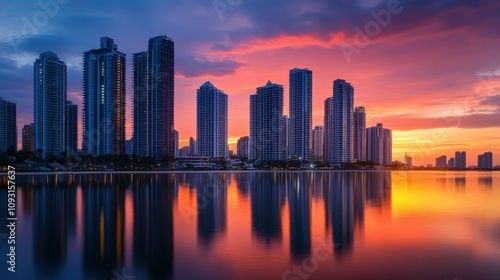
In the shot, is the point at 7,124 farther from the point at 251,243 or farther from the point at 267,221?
the point at 251,243

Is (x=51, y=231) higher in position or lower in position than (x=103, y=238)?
lower

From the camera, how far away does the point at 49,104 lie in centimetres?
15475

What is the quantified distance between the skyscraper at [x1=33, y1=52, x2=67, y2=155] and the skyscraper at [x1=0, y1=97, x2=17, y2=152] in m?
31.2

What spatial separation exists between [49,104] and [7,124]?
39826 mm

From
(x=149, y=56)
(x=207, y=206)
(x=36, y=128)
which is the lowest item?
(x=207, y=206)

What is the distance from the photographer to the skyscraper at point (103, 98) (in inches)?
Result: 6417

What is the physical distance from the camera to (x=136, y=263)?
552 inches

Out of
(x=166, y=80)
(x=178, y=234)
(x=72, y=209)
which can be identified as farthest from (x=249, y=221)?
(x=166, y=80)

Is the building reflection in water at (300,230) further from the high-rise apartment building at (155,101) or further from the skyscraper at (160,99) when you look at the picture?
the skyscraper at (160,99)

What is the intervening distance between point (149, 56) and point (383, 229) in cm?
16743

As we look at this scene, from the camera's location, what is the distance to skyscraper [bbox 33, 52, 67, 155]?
151500 mm

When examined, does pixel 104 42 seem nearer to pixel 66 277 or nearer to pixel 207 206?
pixel 207 206

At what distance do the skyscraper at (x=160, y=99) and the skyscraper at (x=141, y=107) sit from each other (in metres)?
2.25

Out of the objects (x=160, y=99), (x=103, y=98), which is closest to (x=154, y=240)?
(x=160, y=99)
